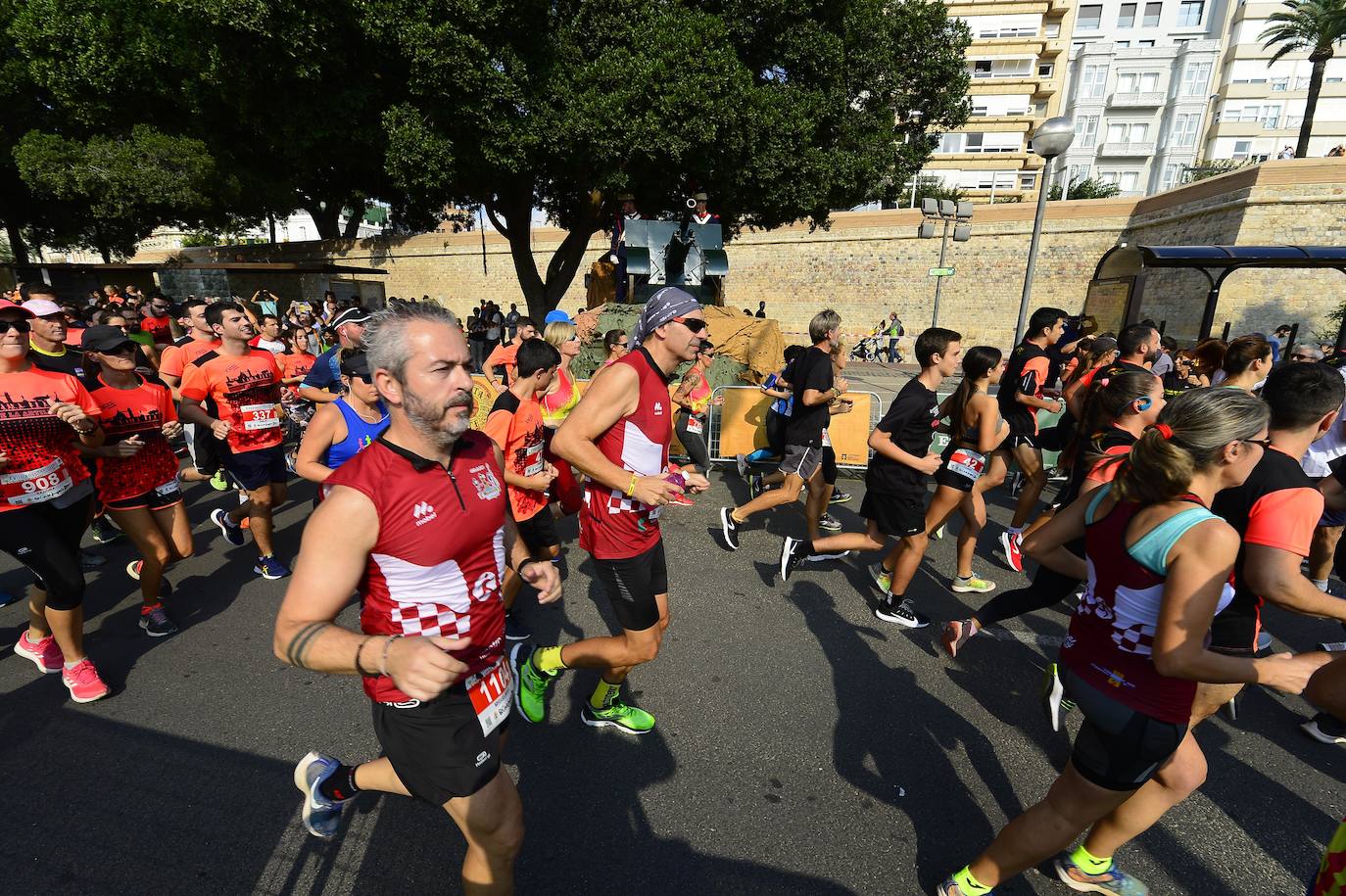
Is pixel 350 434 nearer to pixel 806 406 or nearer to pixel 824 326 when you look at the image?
pixel 806 406

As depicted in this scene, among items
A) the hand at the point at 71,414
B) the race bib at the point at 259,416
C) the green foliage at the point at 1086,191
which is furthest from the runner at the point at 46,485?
the green foliage at the point at 1086,191

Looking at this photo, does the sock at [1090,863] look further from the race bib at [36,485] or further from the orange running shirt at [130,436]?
the orange running shirt at [130,436]

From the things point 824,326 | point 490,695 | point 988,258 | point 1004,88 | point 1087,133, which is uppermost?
point 1004,88

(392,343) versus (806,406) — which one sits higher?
(392,343)

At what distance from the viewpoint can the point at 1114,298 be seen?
24.1 m

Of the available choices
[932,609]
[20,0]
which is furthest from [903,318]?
[20,0]

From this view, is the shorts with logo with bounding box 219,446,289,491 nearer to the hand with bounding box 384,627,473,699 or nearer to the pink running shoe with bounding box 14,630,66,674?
the pink running shoe with bounding box 14,630,66,674

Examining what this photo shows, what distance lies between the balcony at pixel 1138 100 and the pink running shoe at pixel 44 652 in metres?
69.2

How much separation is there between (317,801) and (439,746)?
3.11 ft

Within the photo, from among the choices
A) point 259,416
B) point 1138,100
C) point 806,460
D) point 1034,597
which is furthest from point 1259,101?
point 259,416

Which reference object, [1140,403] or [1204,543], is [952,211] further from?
[1204,543]

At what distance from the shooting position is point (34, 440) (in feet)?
10.6

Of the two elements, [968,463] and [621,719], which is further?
[968,463]

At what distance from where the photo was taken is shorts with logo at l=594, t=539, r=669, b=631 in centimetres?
284
